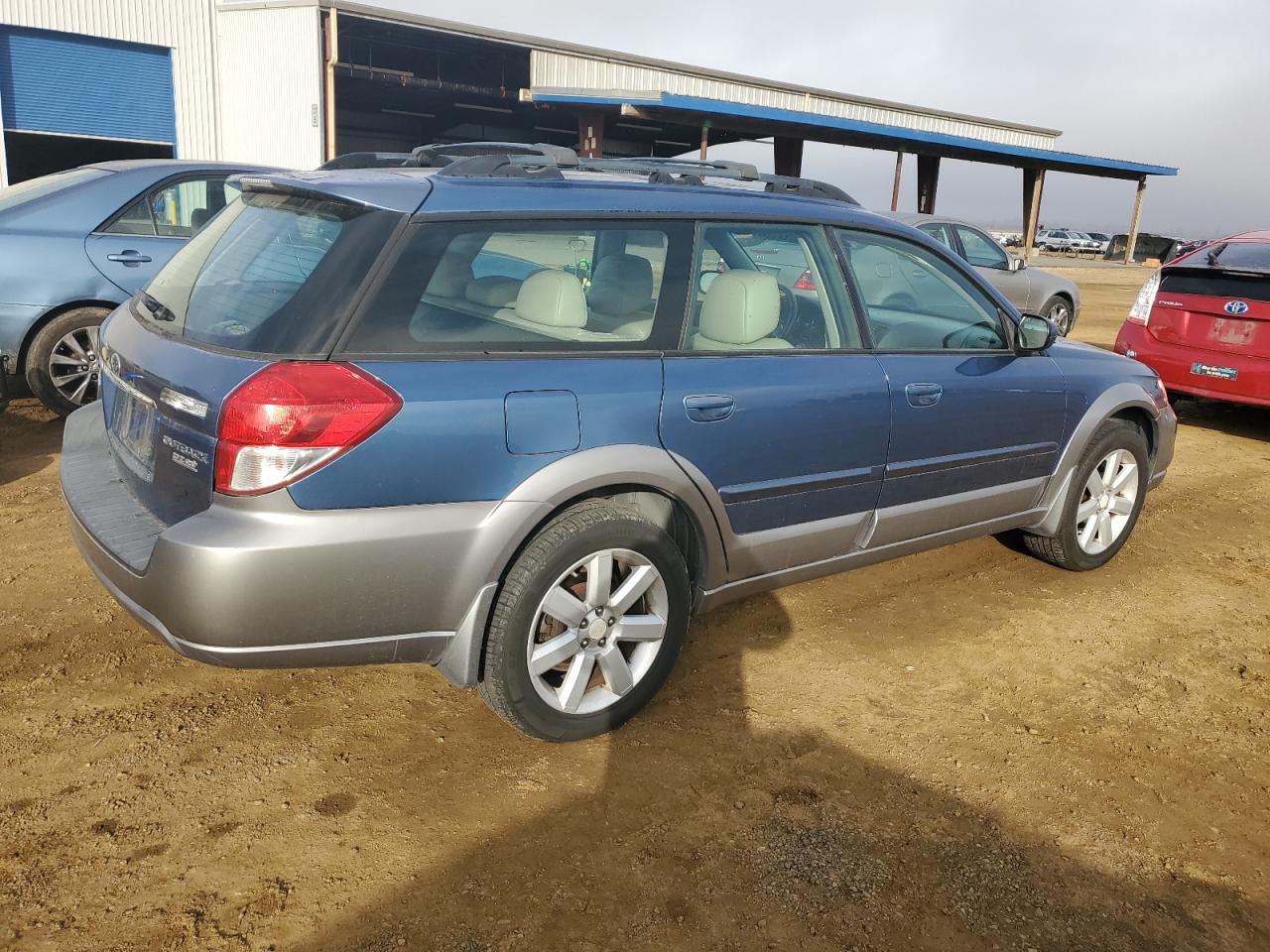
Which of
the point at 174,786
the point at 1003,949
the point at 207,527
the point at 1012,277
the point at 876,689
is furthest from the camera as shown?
the point at 1012,277

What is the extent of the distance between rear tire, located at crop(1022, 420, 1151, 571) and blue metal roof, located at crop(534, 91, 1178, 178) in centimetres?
1719

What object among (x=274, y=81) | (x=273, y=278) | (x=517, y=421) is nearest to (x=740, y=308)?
(x=517, y=421)

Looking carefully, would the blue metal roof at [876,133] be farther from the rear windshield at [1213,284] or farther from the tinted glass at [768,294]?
the tinted glass at [768,294]

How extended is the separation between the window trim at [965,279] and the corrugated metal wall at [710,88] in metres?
18.4

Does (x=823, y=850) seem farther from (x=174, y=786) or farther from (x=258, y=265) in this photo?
(x=258, y=265)

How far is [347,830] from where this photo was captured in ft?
8.87

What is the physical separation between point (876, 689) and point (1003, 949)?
130cm

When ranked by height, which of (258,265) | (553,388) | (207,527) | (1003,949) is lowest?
(1003,949)

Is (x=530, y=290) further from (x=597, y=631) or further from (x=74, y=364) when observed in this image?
(x=74, y=364)

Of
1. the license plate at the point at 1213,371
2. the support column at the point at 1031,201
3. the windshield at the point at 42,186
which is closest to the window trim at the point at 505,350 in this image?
the windshield at the point at 42,186

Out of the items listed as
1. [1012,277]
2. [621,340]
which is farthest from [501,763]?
[1012,277]

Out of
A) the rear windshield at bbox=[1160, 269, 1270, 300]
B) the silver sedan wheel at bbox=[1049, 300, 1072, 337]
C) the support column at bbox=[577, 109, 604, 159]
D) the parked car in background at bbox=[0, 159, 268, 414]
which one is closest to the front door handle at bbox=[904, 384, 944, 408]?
the parked car in background at bbox=[0, 159, 268, 414]

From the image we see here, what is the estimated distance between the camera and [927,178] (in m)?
30.0

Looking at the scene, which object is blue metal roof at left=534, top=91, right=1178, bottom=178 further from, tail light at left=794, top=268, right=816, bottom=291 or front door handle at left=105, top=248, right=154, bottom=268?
tail light at left=794, top=268, right=816, bottom=291
